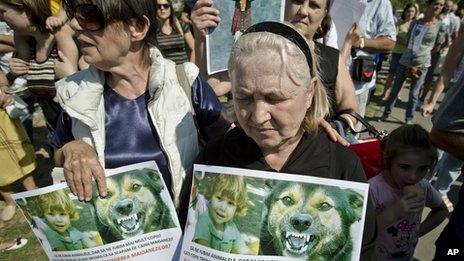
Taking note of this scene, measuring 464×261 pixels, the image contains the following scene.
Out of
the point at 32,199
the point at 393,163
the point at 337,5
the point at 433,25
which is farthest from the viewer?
the point at 433,25

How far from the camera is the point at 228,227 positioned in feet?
3.87

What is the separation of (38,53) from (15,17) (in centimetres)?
33

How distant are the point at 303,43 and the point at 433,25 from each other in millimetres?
5711

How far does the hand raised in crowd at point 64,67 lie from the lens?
2.55 meters

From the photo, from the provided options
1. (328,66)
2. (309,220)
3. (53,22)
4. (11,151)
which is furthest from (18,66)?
(309,220)

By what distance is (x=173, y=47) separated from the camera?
388cm

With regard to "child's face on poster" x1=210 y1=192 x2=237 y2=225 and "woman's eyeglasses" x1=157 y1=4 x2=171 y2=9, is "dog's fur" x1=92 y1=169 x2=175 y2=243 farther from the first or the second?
"woman's eyeglasses" x1=157 y1=4 x2=171 y2=9

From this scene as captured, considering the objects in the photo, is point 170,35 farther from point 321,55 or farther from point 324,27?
point 321,55

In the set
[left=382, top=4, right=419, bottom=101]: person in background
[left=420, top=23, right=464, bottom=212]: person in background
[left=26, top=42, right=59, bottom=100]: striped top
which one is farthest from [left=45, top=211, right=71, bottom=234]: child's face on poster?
[left=382, top=4, right=419, bottom=101]: person in background

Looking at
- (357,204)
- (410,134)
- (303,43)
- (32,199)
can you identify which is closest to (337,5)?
(410,134)

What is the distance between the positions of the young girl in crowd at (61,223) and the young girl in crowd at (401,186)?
1371 millimetres

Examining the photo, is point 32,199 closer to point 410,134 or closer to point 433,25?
point 410,134

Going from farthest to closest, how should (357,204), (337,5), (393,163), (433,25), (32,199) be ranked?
(433,25)
(337,5)
(393,163)
(32,199)
(357,204)

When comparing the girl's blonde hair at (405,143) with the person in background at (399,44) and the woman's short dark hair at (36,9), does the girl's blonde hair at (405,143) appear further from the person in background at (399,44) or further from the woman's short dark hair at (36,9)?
the person in background at (399,44)
